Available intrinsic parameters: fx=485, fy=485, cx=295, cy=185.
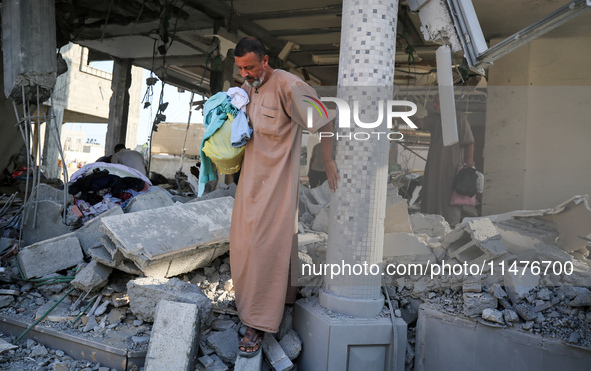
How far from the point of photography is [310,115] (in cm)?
307

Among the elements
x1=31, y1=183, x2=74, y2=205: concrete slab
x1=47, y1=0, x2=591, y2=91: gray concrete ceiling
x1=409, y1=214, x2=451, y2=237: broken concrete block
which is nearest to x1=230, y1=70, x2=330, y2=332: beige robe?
x1=409, y1=214, x2=451, y2=237: broken concrete block

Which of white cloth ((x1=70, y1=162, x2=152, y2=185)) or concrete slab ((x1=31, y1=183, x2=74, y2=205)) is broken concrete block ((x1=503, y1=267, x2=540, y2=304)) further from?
white cloth ((x1=70, y1=162, x2=152, y2=185))

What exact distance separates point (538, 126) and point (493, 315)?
3.86m

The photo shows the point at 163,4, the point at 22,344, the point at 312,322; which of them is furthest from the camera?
the point at 163,4

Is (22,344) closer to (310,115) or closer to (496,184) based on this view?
(310,115)

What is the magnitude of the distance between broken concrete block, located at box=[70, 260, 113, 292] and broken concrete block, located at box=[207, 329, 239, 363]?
1059mm

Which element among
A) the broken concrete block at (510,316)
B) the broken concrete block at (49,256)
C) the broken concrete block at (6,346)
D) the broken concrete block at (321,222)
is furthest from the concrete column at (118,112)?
the broken concrete block at (510,316)

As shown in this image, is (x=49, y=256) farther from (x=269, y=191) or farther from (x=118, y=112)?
(x=118, y=112)

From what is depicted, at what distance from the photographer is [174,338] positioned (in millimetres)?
3039

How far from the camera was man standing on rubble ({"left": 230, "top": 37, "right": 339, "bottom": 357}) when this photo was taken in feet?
10.4

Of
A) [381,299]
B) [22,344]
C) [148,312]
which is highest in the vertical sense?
[381,299]

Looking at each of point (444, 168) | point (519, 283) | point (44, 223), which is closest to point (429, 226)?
point (444, 168)

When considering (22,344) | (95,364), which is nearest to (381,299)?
(95,364)

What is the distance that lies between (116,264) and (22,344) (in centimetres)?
87
